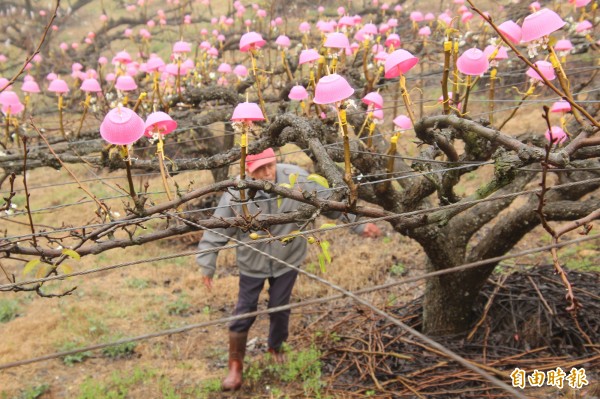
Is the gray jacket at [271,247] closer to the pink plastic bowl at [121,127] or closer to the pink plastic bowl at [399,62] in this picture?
the pink plastic bowl at [399,62]

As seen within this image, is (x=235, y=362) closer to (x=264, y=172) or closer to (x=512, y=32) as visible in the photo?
(x=264, y=172)

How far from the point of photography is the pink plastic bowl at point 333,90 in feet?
5.71

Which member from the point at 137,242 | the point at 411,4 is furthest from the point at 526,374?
the point at 411,4

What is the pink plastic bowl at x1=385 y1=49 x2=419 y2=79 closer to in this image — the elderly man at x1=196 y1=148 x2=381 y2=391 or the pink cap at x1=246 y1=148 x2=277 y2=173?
the pink cap at x1=246 y1=148 x2=277 y2=173

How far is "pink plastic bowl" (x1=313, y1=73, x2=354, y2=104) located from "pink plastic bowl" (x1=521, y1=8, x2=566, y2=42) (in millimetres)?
603

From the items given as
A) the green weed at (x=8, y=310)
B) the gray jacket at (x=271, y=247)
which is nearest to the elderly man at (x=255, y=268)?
the gray jacket at (x=271, y=247)

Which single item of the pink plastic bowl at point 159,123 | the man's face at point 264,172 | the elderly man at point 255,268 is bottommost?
the elderly man at point 255,268

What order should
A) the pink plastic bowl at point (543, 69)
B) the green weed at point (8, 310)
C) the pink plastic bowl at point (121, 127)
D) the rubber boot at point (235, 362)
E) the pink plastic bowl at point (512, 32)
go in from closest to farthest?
the pink plastic bowl at point (121, 127)
the pink plastic bowl at point (512, 32)
the pink plastic bowl at point (543, 69)
the rubber boot at point (235, 362)
the green weed at point (8, 310)

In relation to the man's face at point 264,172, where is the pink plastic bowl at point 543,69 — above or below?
above

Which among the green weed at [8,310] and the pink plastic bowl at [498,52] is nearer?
the pink plastic bowl at [498,52]

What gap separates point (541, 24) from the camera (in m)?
1.71

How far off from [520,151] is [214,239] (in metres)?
2.44

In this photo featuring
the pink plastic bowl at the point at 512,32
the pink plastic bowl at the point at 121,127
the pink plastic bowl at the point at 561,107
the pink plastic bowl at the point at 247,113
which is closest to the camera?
the pink plastic bowl at the point at 121,127

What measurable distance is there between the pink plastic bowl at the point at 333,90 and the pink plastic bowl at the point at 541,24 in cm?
60
